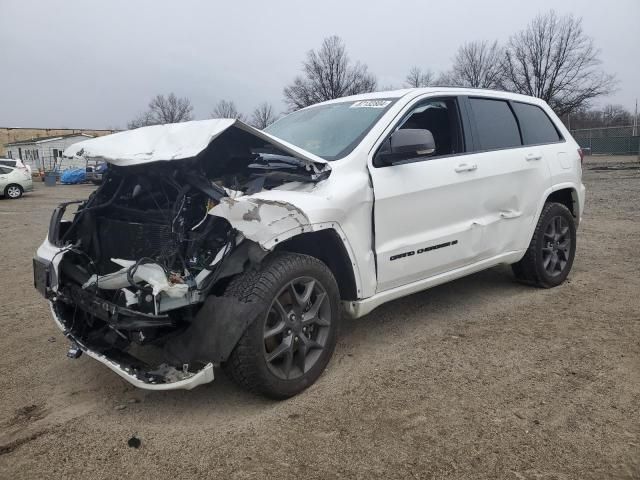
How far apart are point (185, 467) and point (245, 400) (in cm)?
67

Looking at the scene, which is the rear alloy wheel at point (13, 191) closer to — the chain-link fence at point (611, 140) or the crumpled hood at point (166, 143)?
the crumpled hood at point (166, 143)

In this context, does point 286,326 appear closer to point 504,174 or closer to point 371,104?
point 371,104

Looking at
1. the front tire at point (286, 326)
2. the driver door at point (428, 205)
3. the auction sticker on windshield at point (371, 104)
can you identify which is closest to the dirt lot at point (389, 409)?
the front tire at point (286, 326)

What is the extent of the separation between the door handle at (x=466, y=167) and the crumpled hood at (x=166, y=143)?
126 centimetres

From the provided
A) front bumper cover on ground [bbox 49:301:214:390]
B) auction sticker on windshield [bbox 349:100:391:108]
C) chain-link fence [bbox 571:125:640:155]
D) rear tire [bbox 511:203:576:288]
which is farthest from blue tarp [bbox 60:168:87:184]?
chain-link fence [bbox 571:125:640:155]

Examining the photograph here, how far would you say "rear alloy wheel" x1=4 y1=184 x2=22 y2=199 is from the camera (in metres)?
21.3

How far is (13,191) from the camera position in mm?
21453

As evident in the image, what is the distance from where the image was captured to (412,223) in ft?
11.9

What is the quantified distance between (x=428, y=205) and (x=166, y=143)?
6.09ft

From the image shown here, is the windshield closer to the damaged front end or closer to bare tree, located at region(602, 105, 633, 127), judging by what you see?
the damaged front end

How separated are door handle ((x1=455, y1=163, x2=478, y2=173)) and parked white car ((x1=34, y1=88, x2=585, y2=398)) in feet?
0.04

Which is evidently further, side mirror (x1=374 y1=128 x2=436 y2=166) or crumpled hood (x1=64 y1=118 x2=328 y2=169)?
side mirror (x1=374 y1=128 x2=436 y2=166)

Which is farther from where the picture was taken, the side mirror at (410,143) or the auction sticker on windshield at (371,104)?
the auction sticker on windshield at (371,104)

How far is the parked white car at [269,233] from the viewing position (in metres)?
2.77
